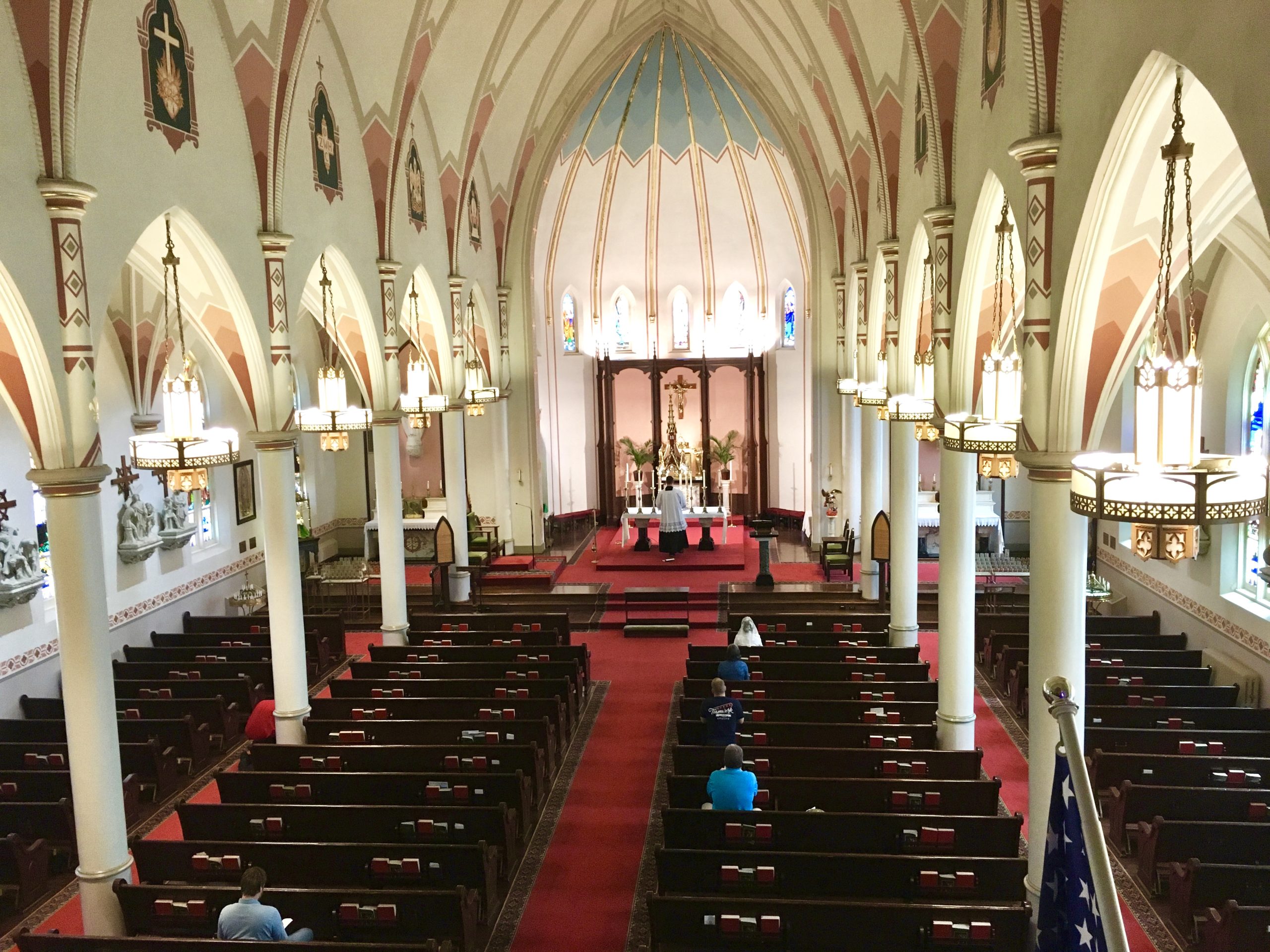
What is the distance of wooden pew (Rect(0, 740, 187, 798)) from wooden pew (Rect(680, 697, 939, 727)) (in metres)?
6.79

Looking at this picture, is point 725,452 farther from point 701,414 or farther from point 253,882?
point 253,882

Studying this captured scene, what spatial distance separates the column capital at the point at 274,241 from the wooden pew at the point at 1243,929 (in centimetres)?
1275

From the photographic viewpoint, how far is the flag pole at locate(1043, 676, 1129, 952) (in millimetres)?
3309

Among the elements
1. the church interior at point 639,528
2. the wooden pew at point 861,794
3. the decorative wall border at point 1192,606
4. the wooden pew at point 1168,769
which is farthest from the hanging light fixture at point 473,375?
the wooden pew at point 1168,769

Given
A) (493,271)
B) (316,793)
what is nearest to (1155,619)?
(316,793)

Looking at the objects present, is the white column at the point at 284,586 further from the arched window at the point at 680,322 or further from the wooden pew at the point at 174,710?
the arched window at the point at 680,322

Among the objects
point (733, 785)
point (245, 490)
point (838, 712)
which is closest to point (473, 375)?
point (245, 490)

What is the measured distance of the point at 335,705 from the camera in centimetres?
1395

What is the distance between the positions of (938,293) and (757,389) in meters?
19.3

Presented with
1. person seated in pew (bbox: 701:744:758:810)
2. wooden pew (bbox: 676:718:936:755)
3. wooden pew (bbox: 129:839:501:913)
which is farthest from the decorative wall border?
wooden pew (bbox: 129:839:501:913)

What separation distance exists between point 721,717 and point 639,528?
15845 millimetres

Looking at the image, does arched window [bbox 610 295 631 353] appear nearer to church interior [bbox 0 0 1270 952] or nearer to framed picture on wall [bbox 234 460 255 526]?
church interior [bbox 0 0 1270 952]

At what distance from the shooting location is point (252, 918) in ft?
24.9

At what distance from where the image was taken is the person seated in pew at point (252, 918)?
7.58 meters
